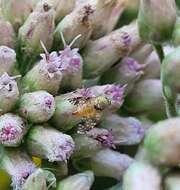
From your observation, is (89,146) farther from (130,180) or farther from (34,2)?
(34,2)

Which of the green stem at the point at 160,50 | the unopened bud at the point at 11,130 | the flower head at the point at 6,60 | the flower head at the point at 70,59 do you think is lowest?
the green stem at the point at 160,50

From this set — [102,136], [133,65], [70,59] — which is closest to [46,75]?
[70,59]

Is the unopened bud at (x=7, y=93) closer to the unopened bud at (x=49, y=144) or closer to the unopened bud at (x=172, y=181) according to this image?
the unopened bud at (x=49, y=144)

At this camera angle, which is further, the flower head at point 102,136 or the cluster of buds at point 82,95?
the flower head at point 102,136

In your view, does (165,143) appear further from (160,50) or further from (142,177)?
(160,50)

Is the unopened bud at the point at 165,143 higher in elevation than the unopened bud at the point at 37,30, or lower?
lower

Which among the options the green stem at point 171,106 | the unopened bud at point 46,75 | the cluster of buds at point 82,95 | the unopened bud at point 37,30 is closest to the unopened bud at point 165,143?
the cluster of buds at point 82,95

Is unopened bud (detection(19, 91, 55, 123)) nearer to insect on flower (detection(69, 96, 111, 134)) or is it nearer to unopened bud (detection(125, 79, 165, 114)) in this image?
insect on flower (detection(69, 96, 111, 134))

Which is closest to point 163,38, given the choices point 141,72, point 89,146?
point 141,72
